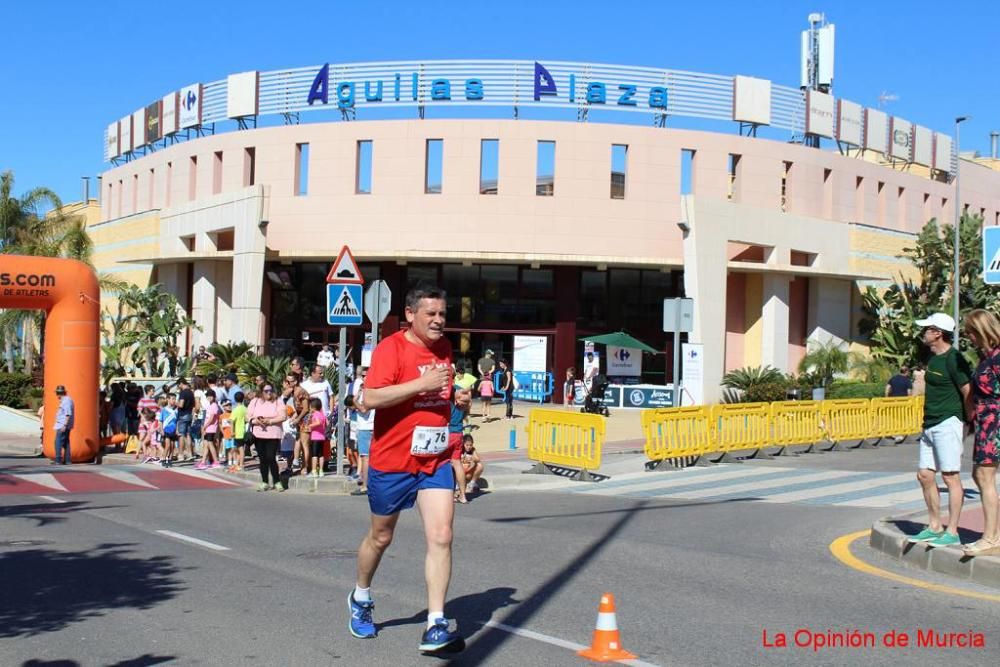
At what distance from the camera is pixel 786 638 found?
6.27 m

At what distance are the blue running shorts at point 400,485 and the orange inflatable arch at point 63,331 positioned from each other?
17.4 m

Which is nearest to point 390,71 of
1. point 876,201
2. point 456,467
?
point 876,201

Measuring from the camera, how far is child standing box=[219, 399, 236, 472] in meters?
19.0

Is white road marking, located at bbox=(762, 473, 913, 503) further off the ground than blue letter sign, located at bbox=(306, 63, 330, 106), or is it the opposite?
blue letter sign, located at bbox=(306, 63, 330, 106)

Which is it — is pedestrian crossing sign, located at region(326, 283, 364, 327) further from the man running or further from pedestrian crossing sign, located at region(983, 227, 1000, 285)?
the man running

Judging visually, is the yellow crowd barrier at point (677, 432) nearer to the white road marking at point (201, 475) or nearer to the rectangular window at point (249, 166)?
the white road marking at point (201, 475)

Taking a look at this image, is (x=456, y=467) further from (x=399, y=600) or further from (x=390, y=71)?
(x=390, y=71)

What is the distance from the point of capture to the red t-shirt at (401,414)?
231 inches

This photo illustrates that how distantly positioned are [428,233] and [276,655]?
95.8 ft

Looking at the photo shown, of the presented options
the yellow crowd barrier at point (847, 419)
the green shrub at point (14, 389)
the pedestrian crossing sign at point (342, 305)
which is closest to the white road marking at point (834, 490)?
the yellow crowd barrier at point (847, 419)

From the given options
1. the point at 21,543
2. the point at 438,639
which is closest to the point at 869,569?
the point at 438,639

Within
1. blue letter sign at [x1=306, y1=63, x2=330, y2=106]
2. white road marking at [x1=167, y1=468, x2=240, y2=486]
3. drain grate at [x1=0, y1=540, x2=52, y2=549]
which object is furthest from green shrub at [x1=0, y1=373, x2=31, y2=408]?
drain grate at [x1=0, y1=540, x2=52, y2=549]

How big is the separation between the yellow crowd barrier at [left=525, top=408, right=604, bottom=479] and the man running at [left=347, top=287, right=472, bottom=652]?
10412 mm

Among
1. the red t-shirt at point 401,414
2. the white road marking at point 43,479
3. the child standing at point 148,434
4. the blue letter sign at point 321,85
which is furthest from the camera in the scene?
the blue letter sign at point 321,85
